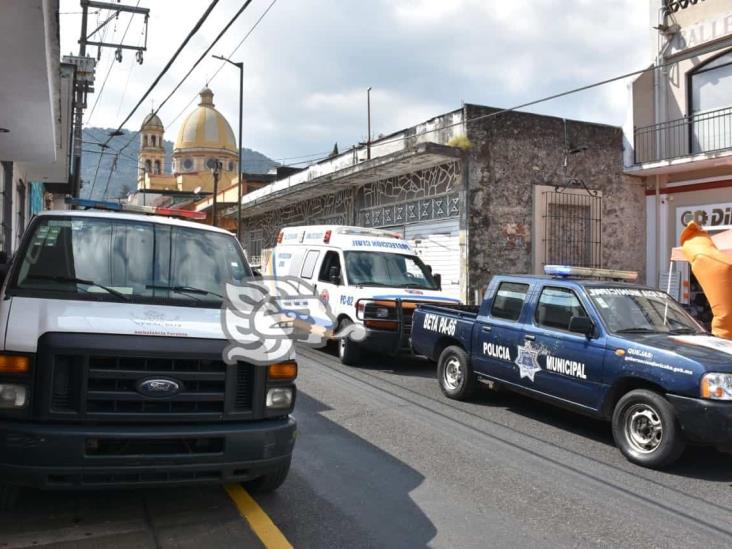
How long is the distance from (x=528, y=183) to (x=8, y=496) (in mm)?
14861

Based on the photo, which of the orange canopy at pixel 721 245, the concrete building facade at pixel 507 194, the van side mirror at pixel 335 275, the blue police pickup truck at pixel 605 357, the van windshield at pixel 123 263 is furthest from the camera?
the concrete building facade at pixel 507 194

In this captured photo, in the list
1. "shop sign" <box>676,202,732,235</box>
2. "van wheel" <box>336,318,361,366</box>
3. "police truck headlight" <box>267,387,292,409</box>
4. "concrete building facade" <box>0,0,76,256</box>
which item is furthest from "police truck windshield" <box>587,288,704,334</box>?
"shop sign" <box>676,202,732,235</box>

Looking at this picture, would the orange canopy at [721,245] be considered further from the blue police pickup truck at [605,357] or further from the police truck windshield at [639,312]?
the police truck windshield at [639,312]

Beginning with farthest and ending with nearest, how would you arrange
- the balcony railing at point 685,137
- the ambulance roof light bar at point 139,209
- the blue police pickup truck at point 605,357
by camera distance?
the balcony railing at point 685,137
the ambulance roof light bar at point 139,209
the blue police pickup truck at point 605,357

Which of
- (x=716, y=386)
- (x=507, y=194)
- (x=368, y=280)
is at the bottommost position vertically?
(x=716, y=386)

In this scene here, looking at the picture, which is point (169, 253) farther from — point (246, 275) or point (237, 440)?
point (237, 440)

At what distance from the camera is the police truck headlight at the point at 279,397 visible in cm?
404

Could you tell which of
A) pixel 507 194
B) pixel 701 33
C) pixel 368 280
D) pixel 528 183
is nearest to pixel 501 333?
pixel 368 280

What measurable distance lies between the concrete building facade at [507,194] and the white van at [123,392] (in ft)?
39.5

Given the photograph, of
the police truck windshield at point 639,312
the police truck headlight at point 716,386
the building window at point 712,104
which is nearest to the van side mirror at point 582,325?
the police truck windshield at point 639,312

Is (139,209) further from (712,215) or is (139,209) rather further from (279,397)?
(712,215)

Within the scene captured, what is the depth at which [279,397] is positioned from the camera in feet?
13.4

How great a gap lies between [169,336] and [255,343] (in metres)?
0.58

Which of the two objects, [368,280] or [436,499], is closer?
[436,499]
